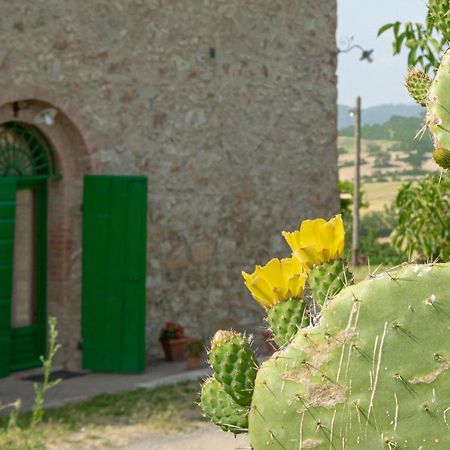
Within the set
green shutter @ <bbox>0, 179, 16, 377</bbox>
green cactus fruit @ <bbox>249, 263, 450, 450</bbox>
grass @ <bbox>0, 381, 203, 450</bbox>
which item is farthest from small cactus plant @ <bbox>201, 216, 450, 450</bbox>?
green shutter @ <bbox>0, 179, 16, 377</bbox>

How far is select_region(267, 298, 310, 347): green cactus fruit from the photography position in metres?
2.28

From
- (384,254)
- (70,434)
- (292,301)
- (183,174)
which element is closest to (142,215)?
(183,174)

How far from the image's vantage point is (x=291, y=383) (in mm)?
2053

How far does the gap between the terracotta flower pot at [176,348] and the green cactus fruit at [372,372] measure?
8.28 m

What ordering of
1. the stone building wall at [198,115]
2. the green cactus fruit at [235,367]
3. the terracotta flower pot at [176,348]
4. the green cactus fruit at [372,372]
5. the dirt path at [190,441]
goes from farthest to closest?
the terracotta flower pot at [176,348] < the stone building wall at [198,115] < the dirt path at [190,441] < the green cactus fruit at [235,367] < the green cactus fruit at [372,372]

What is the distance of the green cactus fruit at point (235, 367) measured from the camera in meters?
2.24

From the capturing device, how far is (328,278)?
229cm

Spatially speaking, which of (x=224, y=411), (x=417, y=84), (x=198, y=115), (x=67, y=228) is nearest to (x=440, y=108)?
(x=417, y=84)

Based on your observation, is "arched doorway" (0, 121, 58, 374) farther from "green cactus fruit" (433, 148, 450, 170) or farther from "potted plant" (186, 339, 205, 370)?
"green cactus fruit" (433, 148, 450, 170)

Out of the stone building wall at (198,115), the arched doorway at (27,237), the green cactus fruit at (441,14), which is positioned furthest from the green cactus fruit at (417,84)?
the arched doorway at (27,237)

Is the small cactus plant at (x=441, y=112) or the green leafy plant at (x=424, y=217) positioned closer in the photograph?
the small cactus plant at (x=441, y=112)

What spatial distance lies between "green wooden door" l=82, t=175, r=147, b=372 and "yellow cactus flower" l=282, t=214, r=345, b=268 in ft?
24.0

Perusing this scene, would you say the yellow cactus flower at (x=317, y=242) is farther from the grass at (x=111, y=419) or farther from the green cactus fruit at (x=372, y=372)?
the grass at (x=111, y=419)

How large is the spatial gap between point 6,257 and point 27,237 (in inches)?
26.0
